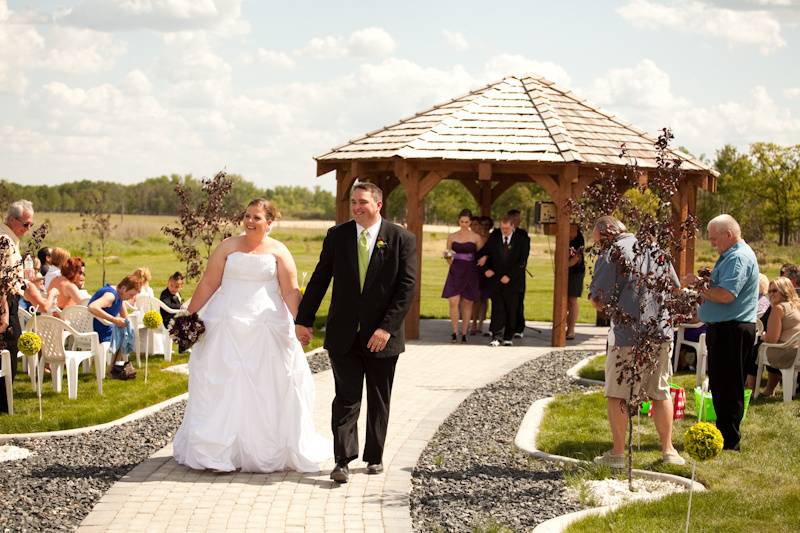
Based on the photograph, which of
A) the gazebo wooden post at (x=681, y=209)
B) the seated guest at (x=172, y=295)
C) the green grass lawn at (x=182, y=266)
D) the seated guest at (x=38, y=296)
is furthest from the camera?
the gazebo wooden post at (x=681, y=209)

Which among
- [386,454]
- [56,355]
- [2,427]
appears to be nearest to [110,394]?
[56,355]

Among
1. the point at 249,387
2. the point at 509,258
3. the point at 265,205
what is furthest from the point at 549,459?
the point at 509,258

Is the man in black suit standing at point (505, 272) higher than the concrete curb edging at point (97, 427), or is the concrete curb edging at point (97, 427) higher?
the man in black suit standing at point (505, 272)

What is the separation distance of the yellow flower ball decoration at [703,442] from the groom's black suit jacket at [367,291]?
227cm

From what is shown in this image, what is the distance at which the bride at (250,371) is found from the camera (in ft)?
26.8

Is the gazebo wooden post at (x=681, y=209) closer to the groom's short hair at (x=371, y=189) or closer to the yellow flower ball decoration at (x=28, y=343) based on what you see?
the groom's short hair at (x=371, y=189)

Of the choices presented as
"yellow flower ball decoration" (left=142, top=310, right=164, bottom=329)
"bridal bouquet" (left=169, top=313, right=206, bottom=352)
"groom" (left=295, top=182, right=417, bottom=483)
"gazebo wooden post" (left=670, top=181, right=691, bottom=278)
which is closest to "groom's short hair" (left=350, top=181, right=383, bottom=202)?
"groom" (left=295, top=182, right=417, bottom=483)

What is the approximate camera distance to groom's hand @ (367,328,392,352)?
7.79 metres

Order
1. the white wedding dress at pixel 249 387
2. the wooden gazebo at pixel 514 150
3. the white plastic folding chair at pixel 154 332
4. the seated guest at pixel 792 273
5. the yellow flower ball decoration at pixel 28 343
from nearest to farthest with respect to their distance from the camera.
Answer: the white wedding dress at pixel 249 387, the yellow flower ball decoration at pixel 28 343, the seated guest at pixel 792 273, the white plastic folding chair at pixel 154 332, the wooden gazebo at pixel 514 150

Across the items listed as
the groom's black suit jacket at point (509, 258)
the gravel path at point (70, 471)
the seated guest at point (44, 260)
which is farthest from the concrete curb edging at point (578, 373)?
the seated guest at point (44, 260)

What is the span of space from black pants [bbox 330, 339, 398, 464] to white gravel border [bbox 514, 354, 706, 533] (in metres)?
1.61

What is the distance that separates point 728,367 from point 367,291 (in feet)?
10.8

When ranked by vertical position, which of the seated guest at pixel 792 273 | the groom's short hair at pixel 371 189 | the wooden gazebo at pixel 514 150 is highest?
the wooden gazebo at pixel 514 150

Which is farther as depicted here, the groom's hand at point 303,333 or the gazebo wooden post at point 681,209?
the gazebo wooden post at point 681,209
